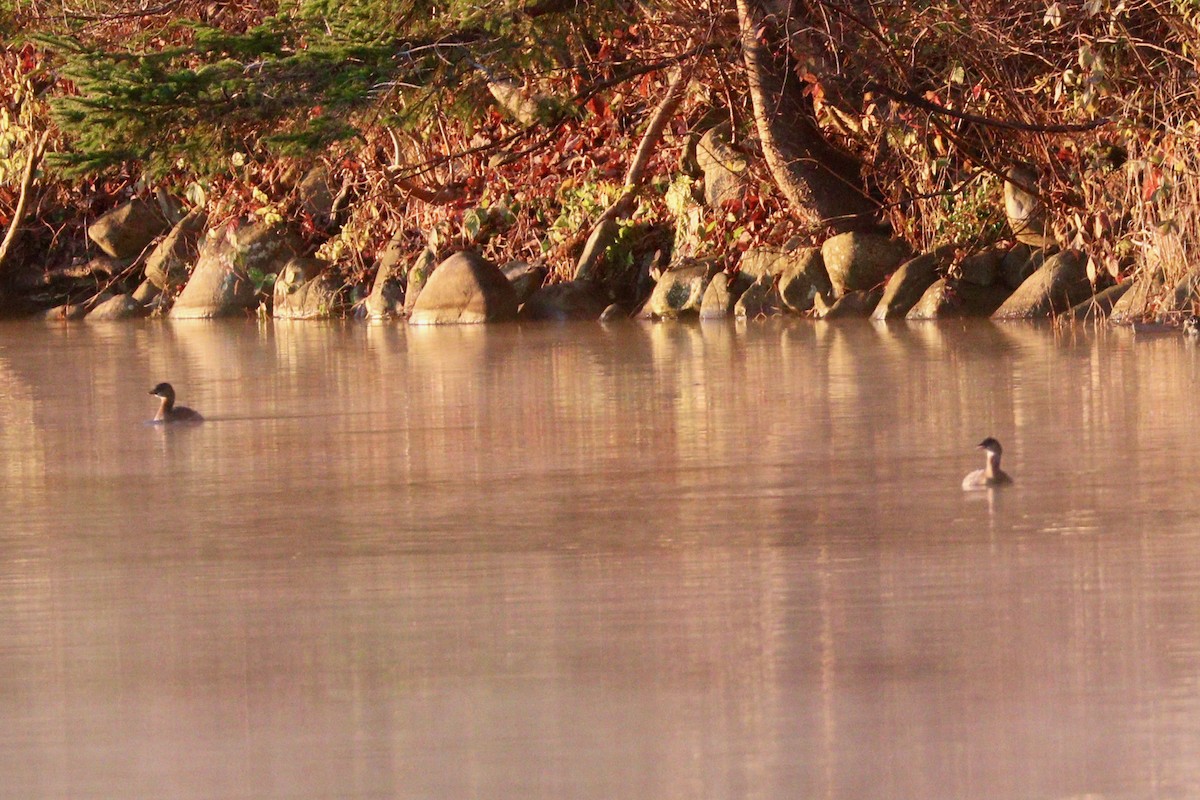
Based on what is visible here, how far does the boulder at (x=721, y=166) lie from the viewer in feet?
57.8

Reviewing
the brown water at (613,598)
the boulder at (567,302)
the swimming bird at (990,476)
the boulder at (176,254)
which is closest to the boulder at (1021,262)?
the boulder at (567,302)

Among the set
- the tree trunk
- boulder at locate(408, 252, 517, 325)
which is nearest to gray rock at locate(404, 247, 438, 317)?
boulder at locate(408, 252, 517, 325)

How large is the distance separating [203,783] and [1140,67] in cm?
1170

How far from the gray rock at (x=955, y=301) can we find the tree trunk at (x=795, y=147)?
123 centimetres

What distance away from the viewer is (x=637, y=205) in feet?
61.5

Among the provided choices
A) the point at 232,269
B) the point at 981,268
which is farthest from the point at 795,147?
the point at 232,269

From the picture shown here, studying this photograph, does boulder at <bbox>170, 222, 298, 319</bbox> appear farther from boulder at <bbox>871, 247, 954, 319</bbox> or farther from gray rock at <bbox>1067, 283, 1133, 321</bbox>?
gray rock at <bbox>1067, 283, 1133, 321</bbox>

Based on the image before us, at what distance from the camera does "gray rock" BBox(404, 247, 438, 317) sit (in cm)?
1894

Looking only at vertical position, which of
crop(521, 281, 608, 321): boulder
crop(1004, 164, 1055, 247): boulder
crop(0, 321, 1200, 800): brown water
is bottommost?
crop(0, 321, 1200, 800): brown water

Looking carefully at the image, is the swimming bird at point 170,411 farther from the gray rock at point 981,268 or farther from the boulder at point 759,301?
the gray rock at point 981,268

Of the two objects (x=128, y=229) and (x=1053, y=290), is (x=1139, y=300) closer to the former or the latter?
(x=1053, y=290)

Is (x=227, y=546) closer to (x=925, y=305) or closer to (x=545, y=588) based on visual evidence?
(x=545, y=588)

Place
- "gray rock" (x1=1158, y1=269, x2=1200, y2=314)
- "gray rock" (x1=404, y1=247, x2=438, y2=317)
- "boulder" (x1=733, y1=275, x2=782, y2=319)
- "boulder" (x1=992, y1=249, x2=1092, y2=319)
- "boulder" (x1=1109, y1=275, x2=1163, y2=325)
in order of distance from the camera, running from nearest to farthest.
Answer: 1. "gray rock" (x1=1158, y1=269, x2=1200, y2=314)
2. "boulder" (x1=1109, y1=275, x2=1163, y2=325)
3. "boulder" (x1=992, y1=249, x2=1092, y2=319)
4. "boulder" (x1=733, y1=275, x2=782, y2=319)
5. "gray rock" (x1=404, y1=247, x2=438, y2=317)

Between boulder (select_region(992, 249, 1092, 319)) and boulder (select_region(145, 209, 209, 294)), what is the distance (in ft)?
30.3
